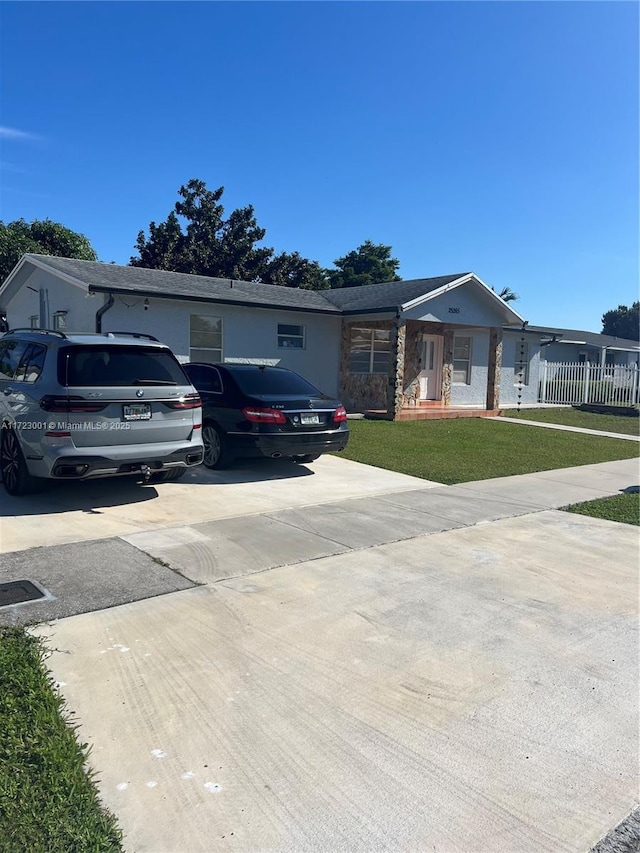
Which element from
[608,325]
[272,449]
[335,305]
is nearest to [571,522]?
[272,449]

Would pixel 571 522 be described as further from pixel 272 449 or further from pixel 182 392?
pixel 182 392

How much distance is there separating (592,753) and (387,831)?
1.20 meters

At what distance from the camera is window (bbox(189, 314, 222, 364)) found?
16188 millimetres

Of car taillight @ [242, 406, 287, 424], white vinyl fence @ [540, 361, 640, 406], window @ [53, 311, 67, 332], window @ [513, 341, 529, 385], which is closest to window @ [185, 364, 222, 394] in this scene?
car taillight @ [242, 406, 287, 424]

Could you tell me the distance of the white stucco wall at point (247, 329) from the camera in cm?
1494

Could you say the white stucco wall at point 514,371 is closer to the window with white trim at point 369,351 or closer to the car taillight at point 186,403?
the window with white trim at point 369,351

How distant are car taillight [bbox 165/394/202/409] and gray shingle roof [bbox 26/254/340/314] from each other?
278 inches

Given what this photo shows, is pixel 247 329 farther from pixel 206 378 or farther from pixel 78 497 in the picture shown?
pixel 78 497

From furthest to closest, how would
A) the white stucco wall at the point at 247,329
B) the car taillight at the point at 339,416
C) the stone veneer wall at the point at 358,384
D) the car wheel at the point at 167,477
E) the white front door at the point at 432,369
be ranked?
the white front door at the point at 432,369
the stone veneer wall at the point at 358,384
the white stucco wall at the point at 247,329
the car taillight at the point at 339,416
the car wheel at the point at 167,477

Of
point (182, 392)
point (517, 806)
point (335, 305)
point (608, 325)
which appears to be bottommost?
point (517, 806)

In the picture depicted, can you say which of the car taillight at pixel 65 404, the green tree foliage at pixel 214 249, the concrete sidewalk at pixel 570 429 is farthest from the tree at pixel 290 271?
the car taillight at pixel 65 404

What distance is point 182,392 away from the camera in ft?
25.2

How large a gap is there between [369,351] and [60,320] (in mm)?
8771

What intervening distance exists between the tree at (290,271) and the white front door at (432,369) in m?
18.3
